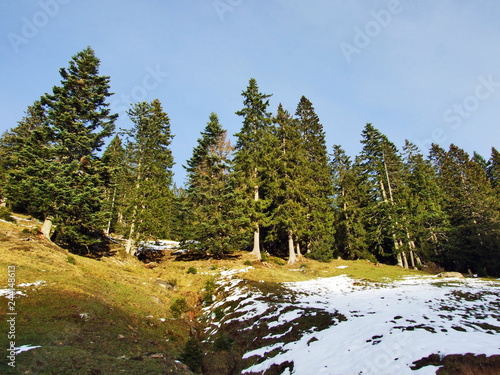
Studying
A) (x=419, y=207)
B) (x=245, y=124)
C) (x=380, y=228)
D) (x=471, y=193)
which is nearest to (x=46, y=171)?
(x=245, y=124)

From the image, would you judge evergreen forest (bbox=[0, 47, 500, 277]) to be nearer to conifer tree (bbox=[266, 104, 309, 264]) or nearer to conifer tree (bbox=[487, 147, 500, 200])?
conifer tree (bbox=[266, 104, 309, 264])

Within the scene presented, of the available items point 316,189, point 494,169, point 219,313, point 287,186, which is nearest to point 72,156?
point 219,313

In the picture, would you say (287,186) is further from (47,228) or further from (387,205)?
(47,228)

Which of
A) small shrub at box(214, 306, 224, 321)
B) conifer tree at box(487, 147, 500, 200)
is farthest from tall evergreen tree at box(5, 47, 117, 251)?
conifer tree at box(487, 147, 500, 200)

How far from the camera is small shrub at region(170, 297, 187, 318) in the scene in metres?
13.3

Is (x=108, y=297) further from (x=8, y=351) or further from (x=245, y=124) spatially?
(x=245, y=124)

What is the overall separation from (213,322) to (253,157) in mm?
19674

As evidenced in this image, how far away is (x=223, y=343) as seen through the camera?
405 inches

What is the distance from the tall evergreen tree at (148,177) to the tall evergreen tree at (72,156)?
14.6 ft

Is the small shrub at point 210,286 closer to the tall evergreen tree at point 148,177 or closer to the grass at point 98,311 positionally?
the grass at point 98,311

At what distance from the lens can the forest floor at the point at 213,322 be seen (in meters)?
6.77

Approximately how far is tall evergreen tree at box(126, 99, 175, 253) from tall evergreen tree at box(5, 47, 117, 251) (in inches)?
175

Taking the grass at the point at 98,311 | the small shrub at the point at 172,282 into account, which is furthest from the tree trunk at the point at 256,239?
the small shrub at the point at 172,282

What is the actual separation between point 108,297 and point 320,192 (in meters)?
31.0
